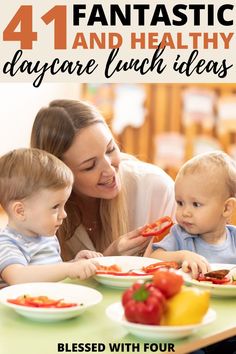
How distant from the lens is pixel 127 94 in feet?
18.7

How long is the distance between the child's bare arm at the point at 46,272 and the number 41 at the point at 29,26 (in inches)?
49.0

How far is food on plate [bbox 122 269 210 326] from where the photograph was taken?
4.87ft

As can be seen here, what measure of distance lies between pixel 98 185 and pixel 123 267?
1.66 feet

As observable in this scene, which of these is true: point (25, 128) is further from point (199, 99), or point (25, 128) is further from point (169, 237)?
point (169, 237)

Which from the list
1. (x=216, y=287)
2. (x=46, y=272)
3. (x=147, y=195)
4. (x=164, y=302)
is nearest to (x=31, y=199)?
(x=46, y=272)

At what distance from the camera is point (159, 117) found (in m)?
5.44

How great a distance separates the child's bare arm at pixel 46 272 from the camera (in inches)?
74.9

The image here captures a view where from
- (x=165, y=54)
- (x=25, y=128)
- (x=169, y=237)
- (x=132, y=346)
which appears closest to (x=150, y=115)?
(x=25, y=128)

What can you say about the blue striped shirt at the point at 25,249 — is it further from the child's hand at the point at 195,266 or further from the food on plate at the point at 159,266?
the child's hand at the point at 195,266

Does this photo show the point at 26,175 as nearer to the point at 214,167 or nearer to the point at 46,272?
the point at 46,272

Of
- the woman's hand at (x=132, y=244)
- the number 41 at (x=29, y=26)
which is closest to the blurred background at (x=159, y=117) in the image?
the number 41 at (x=29, y=26)

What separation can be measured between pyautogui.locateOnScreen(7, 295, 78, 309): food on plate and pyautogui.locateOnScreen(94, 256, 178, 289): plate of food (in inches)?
9.4

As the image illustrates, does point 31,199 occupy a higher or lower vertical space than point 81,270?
higher

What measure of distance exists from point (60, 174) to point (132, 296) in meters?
0.65
